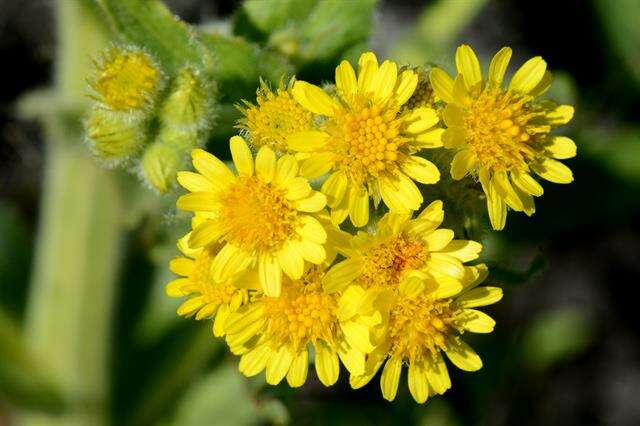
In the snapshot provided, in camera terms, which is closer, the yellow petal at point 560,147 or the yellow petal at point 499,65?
the yellow petal at point 499,65

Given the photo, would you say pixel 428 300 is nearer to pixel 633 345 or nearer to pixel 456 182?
pixel 456 182

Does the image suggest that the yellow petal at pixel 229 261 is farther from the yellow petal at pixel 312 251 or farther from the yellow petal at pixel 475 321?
the yellow petal at pixel 475 321

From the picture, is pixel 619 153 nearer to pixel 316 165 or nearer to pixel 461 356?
pixel 461 356

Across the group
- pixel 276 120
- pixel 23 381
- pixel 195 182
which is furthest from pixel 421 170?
pixel 23 381

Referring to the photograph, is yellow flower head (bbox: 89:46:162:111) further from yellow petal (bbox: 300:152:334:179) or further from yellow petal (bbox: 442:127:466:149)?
yellow petal (bbox: 442:127:466:149)

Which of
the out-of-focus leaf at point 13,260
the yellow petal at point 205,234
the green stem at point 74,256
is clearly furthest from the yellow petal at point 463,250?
the out-of-focus leaf at point 13,260

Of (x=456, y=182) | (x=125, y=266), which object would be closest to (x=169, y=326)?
(x=125, y=266)

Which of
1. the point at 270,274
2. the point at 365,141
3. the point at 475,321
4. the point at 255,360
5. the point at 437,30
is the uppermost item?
the point at 437,30
